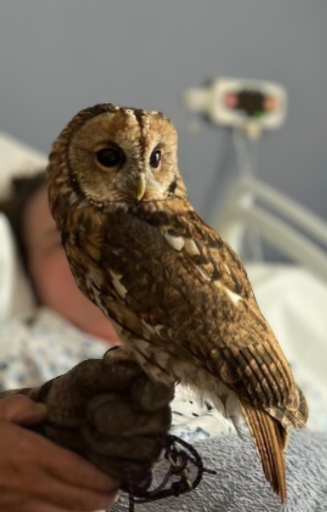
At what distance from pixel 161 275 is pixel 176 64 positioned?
1311 mm

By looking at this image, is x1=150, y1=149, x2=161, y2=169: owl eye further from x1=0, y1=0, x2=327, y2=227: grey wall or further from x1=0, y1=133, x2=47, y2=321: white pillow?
x1=0, y1=0, x2=327, y2=227: grey wall

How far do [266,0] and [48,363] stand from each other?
1087mm

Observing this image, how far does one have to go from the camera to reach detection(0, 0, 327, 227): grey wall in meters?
1.45

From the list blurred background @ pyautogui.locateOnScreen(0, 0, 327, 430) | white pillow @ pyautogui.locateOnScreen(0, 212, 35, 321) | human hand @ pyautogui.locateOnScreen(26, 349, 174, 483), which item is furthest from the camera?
blurred background @ pyautogui.locateOnScreen(0, 0, 327, 430)

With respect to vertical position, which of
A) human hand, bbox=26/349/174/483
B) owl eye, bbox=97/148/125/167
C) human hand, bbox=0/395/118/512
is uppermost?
owl eye, bbox=97/148/125/167

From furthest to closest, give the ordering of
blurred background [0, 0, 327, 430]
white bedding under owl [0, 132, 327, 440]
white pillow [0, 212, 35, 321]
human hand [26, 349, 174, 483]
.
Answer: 1. blurred background [0, 0, 327, 430]
2. white pillow [0, 212, 35, 321]
3. white bedding under owl [0, 132, 327, 440]
4. human hand [26, 349, 174, 483]

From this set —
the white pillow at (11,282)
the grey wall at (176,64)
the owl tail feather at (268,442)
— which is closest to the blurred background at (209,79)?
the grey wall at (176,64)

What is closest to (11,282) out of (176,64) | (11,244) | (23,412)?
(11,244)

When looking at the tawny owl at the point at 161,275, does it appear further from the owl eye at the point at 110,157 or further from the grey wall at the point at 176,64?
the grey wall at the point at 176,64

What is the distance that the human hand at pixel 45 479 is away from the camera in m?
0.38

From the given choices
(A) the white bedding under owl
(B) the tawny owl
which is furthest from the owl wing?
(A) the white bedding under owl

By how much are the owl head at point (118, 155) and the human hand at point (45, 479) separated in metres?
0.14

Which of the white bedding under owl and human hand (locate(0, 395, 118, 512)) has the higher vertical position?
human hand (locate(0, 395, 118, 512))

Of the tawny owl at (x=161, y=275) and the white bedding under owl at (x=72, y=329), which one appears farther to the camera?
the white bedding under owl at (x=72, y=329)
